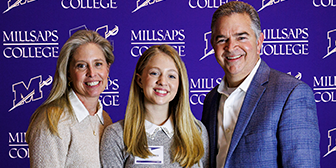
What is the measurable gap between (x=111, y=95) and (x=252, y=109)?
7.49ft

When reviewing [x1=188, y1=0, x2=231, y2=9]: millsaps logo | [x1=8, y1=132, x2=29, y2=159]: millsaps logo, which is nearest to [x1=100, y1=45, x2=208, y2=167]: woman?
[x1=188, y1=0, x2=231, y2=9]: millsaps logo

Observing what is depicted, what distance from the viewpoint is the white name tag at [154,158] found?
1.75 m

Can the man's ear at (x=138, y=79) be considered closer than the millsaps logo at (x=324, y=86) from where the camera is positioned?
Yes

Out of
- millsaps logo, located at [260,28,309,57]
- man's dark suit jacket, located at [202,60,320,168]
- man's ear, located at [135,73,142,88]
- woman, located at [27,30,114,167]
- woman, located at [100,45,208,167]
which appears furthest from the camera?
millsaps logo, located at [260,28,309,57]

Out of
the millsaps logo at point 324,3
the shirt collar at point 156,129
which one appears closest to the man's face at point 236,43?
the shirt collar at point 156,129

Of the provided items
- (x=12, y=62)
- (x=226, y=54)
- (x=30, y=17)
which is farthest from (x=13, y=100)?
(x=226, y=54)

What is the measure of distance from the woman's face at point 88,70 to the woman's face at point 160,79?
0.26 meters

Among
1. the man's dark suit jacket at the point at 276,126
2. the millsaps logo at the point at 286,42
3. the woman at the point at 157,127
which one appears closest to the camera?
the man's dark suit jacket at the point at 276,126

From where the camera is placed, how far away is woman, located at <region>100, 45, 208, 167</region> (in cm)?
177

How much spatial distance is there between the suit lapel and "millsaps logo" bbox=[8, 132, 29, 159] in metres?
2.87

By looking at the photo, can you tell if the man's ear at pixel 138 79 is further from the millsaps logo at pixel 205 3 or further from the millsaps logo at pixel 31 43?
the millsaps logo at pixel 31 43

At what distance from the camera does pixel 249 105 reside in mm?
1732

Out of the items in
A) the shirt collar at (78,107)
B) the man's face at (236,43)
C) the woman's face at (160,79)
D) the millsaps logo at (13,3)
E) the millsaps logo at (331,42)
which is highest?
the millsaps logo at (13,3)

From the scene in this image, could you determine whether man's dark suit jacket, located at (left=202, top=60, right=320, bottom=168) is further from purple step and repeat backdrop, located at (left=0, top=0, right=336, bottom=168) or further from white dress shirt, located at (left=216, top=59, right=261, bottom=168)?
purple step and repeat backdrop, located at (left=0, top=0, right=336, bottom=168)
